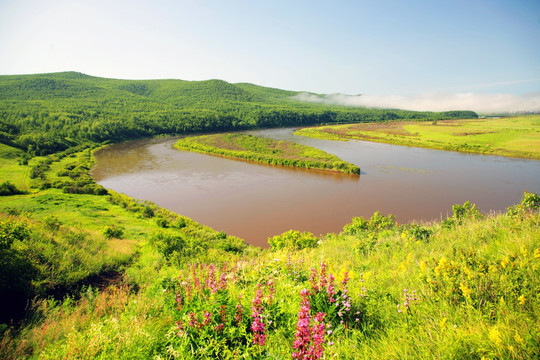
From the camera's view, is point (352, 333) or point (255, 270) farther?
point (255, 270)

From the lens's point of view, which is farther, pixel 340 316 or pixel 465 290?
pixel 340 316

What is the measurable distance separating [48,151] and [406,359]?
6903 cm

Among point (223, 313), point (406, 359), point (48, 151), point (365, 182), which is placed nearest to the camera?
point (406, 359)

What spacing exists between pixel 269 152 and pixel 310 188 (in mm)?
22737

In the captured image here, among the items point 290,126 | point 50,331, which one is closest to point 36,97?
point 290,126

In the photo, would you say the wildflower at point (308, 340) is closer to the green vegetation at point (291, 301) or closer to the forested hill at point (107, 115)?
the green vegetation at point (291, 301)

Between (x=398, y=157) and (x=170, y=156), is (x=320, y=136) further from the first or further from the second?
(x=170, y=156)

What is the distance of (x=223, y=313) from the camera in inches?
132

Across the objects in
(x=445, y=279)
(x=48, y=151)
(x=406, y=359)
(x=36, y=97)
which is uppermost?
(x=36, y=97)

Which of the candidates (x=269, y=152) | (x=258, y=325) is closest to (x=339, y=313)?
(x=258, y=325)

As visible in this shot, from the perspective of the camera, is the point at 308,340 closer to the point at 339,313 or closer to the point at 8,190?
the point at 339,313

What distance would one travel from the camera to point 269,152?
52.6m

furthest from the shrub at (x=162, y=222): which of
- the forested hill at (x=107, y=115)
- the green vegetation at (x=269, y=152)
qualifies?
the forested hill at (x=107, y=115)

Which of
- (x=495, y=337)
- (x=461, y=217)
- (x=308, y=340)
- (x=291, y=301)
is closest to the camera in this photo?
(x=495, y=337)
